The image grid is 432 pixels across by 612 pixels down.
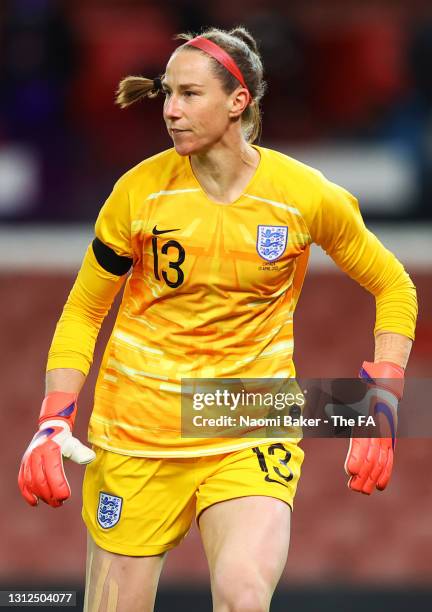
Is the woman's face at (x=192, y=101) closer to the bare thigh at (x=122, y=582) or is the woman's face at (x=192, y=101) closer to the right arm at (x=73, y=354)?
the right arm at (x=73, y=354)

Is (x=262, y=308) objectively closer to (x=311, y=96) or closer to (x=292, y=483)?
(x=292, y=483)

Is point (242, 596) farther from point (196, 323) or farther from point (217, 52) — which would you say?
point (217, 52)

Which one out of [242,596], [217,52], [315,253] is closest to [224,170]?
[217,52]

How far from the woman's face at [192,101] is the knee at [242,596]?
39.0 inches

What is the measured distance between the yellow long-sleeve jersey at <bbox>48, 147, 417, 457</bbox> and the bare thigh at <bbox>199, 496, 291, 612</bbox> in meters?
0.18

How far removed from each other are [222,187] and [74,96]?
11.7 feet

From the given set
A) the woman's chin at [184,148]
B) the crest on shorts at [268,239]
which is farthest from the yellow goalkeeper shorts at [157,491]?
the woman's chin at [184,148]

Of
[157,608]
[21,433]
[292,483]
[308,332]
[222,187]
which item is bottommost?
[157,608]

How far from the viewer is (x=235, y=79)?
3385 mm

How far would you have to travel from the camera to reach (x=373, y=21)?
7.24m

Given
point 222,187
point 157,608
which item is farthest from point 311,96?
point 222,187

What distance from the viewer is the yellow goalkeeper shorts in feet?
11.3

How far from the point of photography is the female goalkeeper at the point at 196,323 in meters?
3.36

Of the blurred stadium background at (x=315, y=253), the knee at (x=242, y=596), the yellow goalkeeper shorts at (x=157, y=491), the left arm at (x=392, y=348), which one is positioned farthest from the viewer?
the blurred stadium background at (x=315, y=253)
